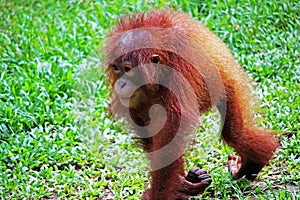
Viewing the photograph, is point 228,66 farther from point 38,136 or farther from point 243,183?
point 38,136

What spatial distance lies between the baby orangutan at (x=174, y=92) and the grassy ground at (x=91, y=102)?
313mm

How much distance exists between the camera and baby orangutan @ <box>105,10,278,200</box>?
3.75 m

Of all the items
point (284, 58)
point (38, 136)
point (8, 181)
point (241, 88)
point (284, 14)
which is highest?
point (284, 14)

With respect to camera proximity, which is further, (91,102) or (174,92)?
(91,102)

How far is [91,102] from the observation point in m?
5.38

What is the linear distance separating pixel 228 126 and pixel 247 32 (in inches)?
79.0

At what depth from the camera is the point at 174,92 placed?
3744 millimetres

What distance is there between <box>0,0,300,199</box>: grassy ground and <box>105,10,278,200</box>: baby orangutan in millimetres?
313

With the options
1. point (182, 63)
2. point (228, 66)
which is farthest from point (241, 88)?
point (182, 63)

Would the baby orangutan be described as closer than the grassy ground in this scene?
Yes

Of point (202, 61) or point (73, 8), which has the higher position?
point (73, 8)

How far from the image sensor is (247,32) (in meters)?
5.91

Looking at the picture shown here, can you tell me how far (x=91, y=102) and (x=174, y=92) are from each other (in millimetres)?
1755

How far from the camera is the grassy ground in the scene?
4.39 meters
